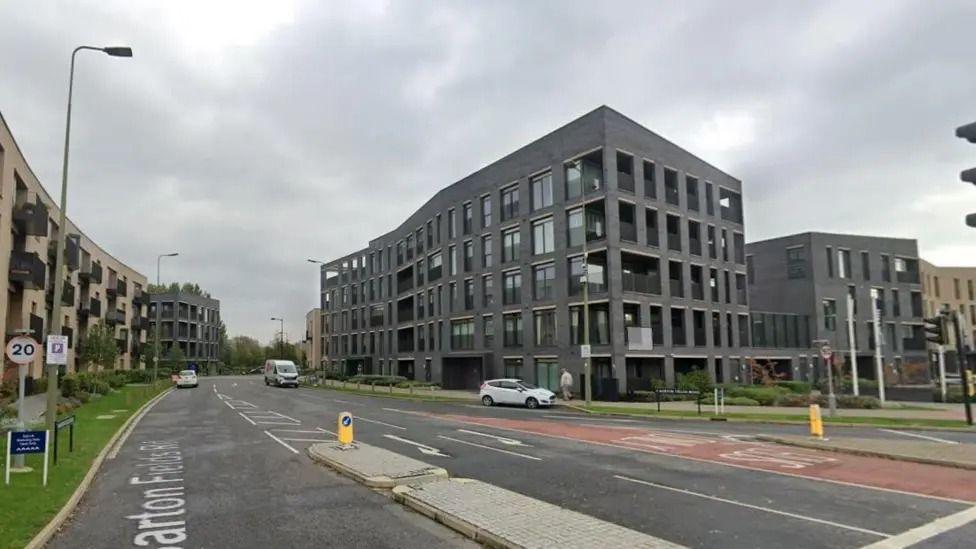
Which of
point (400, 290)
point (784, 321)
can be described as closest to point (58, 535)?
point (784, 321)

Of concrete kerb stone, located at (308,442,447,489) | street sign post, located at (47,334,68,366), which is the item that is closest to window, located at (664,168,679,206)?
concrete kerb stone, located at (308,442,447,489)

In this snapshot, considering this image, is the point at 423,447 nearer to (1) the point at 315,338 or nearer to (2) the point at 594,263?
(2) the point at 594,263

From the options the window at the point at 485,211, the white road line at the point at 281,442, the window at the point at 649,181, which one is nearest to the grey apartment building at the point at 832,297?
the window at the point at 649,181

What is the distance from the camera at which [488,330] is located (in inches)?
1770

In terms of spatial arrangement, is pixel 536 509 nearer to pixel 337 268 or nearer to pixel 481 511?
pixel 481 511

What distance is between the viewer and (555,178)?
39.3 m

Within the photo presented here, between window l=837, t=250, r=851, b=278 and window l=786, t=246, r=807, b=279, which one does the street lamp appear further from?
window l=837, t=250, r=851, b=278

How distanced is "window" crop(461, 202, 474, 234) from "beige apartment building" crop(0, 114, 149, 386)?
87.0 ft

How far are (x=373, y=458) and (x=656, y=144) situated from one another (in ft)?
105

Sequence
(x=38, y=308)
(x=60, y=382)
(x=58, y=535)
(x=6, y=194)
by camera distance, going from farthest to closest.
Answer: (x=38, y=308) < (x=60, y=382) < (x=6, y=194) < (x=58, y=535)

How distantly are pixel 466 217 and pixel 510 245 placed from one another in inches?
265

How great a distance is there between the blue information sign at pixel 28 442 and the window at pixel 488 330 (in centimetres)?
3404

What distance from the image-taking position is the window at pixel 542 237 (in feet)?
130

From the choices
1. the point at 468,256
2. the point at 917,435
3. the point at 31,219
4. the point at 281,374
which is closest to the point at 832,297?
the point at 468,256
